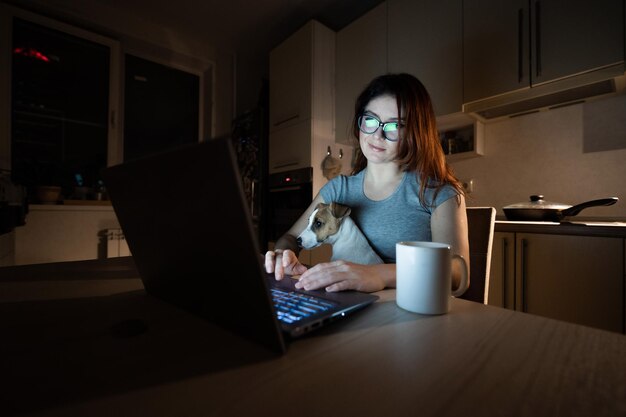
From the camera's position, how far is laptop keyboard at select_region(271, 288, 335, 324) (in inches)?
16.5

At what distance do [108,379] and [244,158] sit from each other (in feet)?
9.54

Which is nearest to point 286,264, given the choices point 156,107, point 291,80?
point 291,80

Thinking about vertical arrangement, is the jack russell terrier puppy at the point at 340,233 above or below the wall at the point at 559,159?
below

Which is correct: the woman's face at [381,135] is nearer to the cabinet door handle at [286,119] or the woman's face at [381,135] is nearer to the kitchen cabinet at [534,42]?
the kitchen cabinet at [534,42]

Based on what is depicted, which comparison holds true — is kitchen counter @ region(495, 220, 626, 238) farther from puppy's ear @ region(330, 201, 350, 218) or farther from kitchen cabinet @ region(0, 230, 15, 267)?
kitchen cabinet @ region(0, 230, 15, 267)

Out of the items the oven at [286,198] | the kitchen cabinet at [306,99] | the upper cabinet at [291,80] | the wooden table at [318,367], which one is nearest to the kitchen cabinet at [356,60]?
the kitchen cabinet at [306,99]

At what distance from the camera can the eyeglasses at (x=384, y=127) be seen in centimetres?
101

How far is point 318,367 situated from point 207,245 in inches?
7.1

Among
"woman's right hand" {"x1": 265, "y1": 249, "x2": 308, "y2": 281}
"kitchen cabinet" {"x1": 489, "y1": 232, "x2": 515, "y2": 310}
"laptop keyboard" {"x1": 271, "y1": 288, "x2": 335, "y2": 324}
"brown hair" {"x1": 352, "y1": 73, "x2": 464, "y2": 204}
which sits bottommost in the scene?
"kitchen cabinet" {"x1": 489, "y1": 232, "x2": 515, "y2": 310}

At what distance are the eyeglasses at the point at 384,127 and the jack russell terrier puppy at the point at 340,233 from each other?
305mm

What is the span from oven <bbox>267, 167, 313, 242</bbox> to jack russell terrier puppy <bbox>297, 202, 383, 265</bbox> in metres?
1.52

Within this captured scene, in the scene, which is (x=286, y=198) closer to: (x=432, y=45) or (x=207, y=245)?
(x=432, y=45)

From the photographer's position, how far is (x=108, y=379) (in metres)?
0.28

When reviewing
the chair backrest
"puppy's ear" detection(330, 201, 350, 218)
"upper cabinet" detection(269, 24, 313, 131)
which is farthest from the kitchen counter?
"upper cabinet" detection(269, 24, 313, 131)
